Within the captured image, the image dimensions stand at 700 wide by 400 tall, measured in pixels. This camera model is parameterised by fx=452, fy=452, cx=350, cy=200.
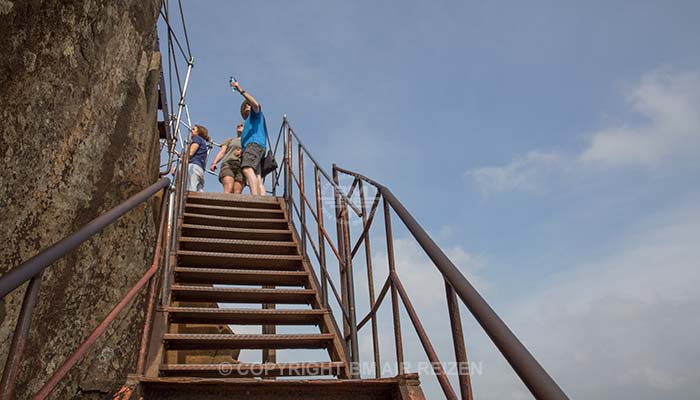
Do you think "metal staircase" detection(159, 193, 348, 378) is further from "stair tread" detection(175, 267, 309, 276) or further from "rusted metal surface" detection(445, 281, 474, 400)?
"rusted metal surface" detection(445, 281, 474, 400)

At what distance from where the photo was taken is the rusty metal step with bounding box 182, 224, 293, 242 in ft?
15.6

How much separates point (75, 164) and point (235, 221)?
6.66 feet

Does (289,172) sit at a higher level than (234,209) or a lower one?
higher

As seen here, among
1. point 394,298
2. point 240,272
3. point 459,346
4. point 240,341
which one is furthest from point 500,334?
point 240,272

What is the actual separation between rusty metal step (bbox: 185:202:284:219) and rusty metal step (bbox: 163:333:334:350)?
249 centimetres

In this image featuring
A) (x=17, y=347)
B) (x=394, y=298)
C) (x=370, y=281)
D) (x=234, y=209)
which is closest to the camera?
(x=17, y=347)

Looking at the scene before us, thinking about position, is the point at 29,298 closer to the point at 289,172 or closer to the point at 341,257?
the point at 341,257

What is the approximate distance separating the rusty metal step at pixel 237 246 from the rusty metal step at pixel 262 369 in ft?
5.31

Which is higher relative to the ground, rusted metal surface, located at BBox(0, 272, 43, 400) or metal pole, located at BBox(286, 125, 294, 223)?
metal pole, located at BBox(286, 125, 294, 223)

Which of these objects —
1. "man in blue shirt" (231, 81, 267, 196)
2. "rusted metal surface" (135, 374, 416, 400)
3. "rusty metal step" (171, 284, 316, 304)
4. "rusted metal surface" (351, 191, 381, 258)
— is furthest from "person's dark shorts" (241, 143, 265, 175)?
"rusted metal surface" (135, 374, 416, 400)

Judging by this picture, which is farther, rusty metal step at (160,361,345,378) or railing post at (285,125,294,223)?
railing post at (285,125,294,223)

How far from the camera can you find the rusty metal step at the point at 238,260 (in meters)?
4.15

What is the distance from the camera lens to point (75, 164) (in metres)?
3.34

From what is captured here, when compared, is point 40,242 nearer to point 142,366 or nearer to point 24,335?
point 142,366
